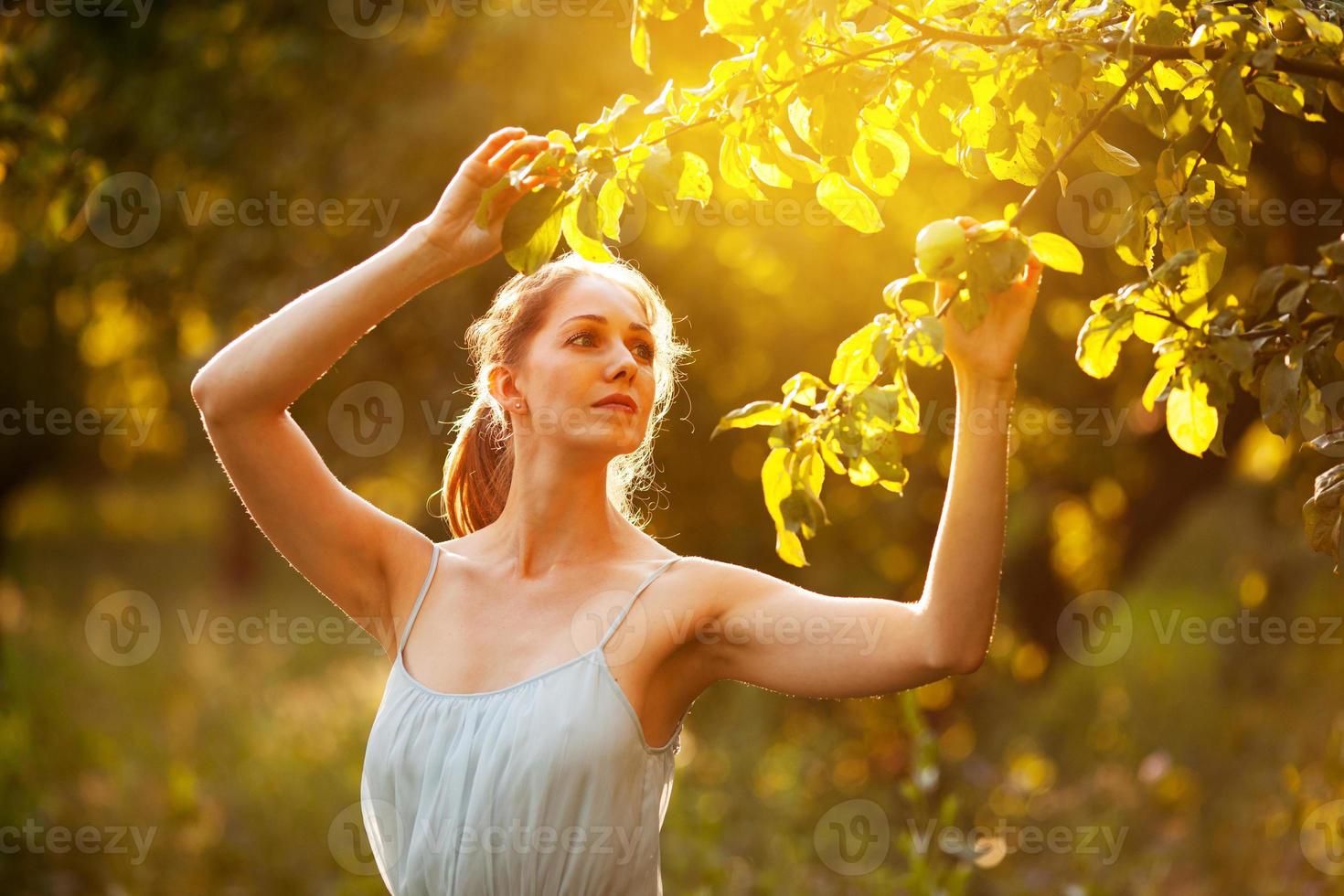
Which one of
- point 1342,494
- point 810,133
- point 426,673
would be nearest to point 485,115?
point 426,673

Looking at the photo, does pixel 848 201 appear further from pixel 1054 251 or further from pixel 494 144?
pixel 494 144

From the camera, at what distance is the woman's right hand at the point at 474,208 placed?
2.19 m

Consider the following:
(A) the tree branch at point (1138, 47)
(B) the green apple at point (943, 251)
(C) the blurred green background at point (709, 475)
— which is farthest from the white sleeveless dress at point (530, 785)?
(C) the blurred green background at point (709, 475)

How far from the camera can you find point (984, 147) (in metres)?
1.94

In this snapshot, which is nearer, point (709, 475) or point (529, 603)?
point (529, 603)

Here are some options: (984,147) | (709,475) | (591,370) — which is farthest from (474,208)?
(709,475)

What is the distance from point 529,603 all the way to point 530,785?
0.36 m

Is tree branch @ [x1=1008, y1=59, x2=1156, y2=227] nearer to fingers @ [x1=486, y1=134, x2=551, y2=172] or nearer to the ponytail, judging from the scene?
fingers @ [x1=486, y1=134, x2=551, y2=172]

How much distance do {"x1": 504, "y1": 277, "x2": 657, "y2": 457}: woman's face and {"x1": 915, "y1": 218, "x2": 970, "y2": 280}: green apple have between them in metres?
0.83

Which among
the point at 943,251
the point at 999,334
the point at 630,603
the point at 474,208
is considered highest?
the point at 474,208

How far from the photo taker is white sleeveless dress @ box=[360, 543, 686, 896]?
2242 mm

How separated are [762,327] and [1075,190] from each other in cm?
164

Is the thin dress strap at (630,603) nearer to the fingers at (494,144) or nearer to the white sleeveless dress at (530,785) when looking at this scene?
the white sleeveless dress at (530,785)

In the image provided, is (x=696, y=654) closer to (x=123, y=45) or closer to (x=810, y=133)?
(x=810, y=133)
